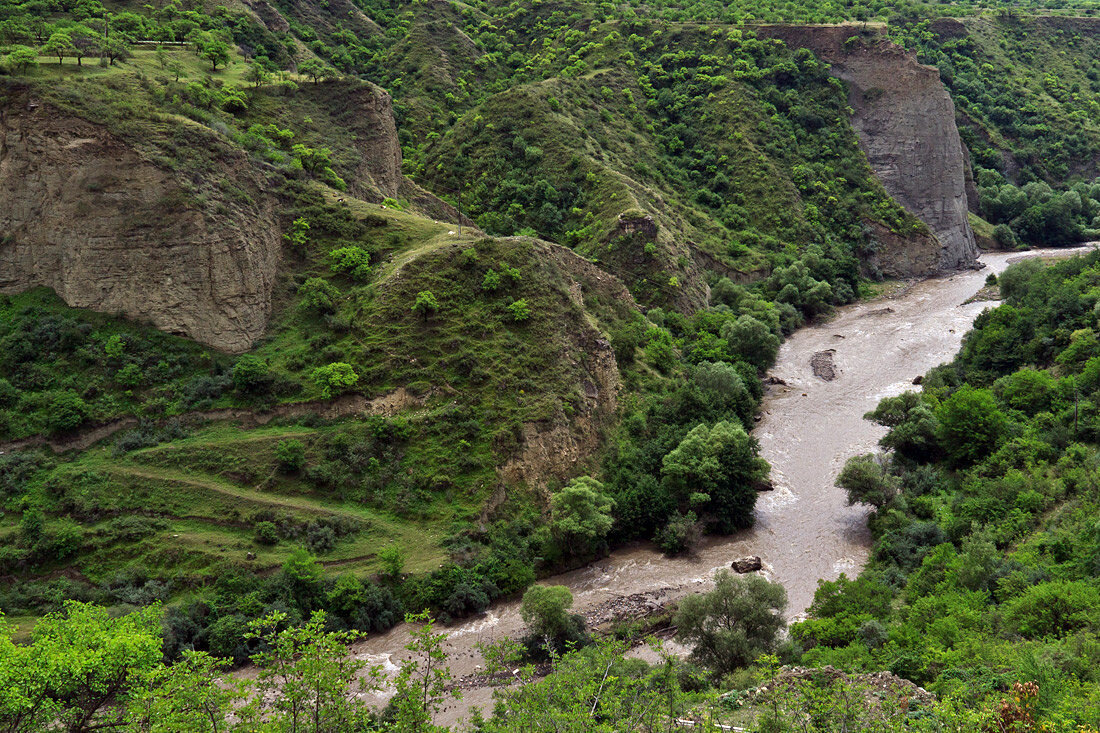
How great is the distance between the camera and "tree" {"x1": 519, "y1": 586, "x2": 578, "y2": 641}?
3834cm

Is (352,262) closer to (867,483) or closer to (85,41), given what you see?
(85,41)

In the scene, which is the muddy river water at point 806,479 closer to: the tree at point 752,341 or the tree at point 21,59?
the tree at point 752,341

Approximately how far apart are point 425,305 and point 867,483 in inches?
1285

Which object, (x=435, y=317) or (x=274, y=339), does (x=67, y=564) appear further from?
(x=435, y=317)

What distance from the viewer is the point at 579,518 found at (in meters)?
46.4

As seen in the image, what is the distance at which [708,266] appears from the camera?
86562 mm

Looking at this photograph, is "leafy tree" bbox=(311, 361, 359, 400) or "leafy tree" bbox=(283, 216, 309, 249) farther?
"leafy tree" bbox=(283, 216, 309, 249)

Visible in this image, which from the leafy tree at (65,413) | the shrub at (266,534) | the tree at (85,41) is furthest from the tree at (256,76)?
the shrub at (266,534)

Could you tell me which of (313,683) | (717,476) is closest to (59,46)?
(717,476)

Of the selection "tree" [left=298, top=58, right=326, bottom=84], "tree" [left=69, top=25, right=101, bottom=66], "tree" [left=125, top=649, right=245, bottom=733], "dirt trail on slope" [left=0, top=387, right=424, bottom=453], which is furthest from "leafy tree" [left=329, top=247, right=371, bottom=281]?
"tree" [left=125, top=649, right=245, bottom=733]

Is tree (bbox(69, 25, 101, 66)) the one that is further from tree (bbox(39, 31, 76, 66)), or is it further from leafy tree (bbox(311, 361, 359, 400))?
leafy tree (bbox(311, 361, 359, 400))

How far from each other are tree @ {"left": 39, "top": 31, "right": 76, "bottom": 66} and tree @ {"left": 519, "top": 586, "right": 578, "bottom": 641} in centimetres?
5255

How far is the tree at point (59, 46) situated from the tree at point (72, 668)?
1951 inches

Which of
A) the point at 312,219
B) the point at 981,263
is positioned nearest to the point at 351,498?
the point at 312,219
